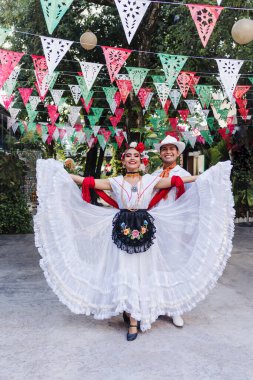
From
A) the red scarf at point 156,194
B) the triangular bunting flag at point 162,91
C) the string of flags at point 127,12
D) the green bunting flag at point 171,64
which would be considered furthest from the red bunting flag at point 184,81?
the red scarf at point 156,194

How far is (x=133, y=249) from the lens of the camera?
3.71 metres

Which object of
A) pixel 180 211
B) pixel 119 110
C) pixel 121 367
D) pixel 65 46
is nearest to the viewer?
pixel 121 367

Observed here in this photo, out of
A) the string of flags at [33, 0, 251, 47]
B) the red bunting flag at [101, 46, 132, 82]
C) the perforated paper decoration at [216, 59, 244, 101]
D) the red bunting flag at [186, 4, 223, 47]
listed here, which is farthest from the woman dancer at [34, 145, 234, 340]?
the red bunting flag at [101, 46, 132, 82]

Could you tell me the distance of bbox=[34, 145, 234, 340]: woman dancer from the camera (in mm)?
3678

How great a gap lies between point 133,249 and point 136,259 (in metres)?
0.11

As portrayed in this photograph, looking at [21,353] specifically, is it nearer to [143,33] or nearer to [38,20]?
[143,33]

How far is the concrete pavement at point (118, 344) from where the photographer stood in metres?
2.93

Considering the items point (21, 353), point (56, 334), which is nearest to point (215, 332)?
point (56, 334)

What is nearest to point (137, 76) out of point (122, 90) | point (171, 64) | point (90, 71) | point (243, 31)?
point (122, 90)

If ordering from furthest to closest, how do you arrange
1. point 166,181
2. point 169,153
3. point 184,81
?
1. point 184,81
2. point 169,153
3. point 166,181

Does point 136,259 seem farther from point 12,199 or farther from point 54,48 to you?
point 12,199

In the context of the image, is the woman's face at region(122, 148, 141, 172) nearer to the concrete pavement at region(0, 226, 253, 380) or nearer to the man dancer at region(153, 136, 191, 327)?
the man dancer at region(153, 136, 191, 327)

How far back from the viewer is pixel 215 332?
373 cm

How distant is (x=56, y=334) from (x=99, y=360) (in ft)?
2.31
